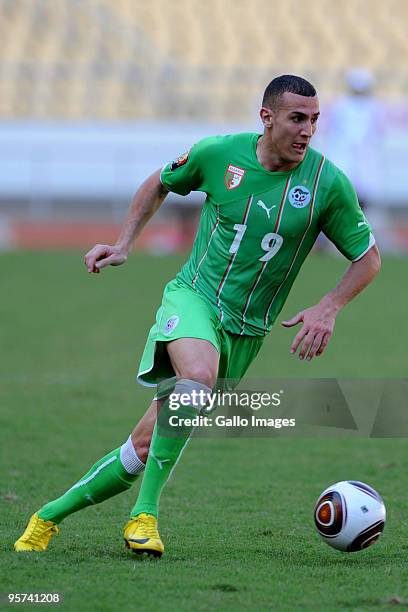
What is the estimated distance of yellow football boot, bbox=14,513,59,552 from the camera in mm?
4688

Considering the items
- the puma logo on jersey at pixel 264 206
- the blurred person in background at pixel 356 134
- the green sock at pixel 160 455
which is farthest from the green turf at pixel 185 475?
the blurred person in background at pixel 356 134

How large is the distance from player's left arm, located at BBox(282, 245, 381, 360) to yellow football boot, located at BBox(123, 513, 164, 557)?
90 centimetres

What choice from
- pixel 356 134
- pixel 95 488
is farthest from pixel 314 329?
pixel 356 134

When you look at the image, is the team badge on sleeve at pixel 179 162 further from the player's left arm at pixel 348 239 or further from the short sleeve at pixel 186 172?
the player's left arm at pixel 348 239

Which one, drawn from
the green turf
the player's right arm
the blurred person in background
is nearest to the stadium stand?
the blurred person in background

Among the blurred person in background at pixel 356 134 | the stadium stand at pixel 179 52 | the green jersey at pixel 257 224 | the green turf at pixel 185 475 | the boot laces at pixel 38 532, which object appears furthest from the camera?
the stadium stand at pixel 179 52

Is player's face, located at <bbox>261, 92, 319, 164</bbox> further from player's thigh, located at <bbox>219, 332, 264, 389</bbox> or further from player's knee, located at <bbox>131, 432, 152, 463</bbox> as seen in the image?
player's knee, located at <bbox>131, 432, 152, 463</bbox>

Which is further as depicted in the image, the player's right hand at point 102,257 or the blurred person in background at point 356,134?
the blurred person in background at point 356,134

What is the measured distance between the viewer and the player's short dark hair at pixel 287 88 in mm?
4797

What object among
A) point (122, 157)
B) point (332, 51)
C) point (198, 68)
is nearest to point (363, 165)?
point (122, 157)

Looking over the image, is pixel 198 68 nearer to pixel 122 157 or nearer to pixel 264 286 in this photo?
Answer: pixel 122 157

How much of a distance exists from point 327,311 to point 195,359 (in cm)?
59

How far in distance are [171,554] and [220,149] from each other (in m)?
1.73

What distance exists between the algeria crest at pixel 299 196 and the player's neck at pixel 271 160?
0.11 m
